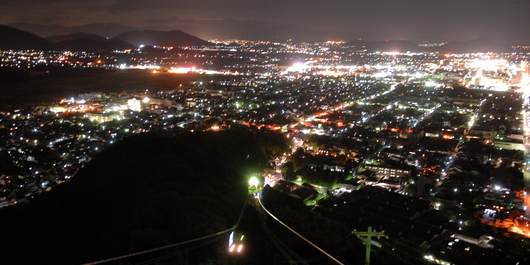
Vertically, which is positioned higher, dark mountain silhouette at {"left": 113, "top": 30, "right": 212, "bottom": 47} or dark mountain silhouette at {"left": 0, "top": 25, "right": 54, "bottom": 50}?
dark mountain silhouette at {"left": 113, "top": 30, "right": 212, "bottom": 47}

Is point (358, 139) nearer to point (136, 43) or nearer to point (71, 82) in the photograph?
point (71, 82)

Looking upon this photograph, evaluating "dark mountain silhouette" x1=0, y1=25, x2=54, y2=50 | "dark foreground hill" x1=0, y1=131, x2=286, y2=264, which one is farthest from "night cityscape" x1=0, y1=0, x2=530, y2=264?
"dark mountain silhouette" x1=0, y1=25, x2=54, y2=50

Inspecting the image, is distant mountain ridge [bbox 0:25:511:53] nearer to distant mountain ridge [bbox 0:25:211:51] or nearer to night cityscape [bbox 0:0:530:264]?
distant mountain ridge [bbox 0:25:211:51]

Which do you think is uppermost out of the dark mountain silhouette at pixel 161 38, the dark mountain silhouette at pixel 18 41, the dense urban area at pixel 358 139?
the dark mountain silhouette at pixel 161 38

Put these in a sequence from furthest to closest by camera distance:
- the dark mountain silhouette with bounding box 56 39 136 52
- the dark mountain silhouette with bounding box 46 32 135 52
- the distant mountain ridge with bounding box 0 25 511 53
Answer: the dark mountain silhouette with bounding box 46 32 135 52, the dark mountain silhouette with bounding box 56 39 136 52, the distant mountain ridge with bounding box 0 25 511 53

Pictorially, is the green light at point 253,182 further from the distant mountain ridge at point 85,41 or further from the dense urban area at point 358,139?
the distant mountain ridge at point 85,41

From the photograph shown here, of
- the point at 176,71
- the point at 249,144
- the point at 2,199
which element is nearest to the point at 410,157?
the point at 249,144

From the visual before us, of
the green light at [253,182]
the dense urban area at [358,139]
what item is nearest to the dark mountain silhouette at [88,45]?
the dense urban area at [358,139]
